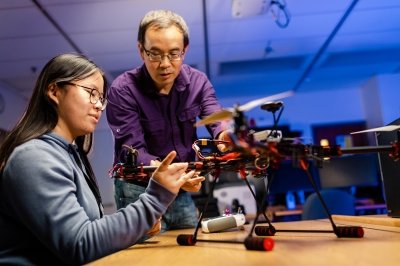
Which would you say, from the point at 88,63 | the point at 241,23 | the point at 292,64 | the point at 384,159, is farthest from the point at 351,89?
the point at 88,63

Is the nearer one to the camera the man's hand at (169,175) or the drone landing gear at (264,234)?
the drone landing gear at (264,234)

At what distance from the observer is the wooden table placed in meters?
0.66

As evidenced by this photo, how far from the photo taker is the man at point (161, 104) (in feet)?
4.67

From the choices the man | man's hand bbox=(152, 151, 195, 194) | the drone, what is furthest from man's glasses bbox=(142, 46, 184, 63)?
man's hand bbox=(152, 151, 195, 194)

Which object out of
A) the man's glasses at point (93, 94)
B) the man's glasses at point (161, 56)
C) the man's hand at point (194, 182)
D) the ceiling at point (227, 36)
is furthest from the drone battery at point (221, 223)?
the ceiling at point (227, 36)

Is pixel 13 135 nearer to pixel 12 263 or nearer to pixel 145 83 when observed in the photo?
pixel 12 263

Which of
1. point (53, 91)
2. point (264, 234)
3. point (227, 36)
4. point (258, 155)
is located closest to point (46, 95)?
point (53, 91)

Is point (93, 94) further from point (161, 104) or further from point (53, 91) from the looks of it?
point (161, 104)

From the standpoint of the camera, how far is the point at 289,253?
0.73 m

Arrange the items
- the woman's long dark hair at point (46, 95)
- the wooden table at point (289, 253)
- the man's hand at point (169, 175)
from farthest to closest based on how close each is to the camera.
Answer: the woman's long dark hair at point (46, 95) → the man's hand at point (169, 175) → the wooden table at point (289, 253)

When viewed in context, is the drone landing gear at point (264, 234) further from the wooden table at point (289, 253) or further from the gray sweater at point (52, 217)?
the gray sweater at point (52, 217)

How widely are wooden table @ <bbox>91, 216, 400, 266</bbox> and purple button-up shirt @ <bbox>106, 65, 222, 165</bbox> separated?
1.84 feet

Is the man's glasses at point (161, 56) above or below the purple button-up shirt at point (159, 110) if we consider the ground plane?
above

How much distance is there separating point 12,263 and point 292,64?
446cm
